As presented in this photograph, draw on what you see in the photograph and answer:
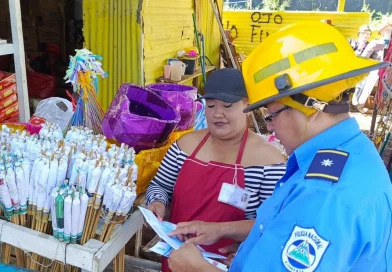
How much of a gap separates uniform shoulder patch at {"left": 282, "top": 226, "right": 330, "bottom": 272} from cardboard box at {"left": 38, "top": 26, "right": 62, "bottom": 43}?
7.09 m

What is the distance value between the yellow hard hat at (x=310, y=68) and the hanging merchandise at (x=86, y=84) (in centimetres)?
124

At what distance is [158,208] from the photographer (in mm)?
1840

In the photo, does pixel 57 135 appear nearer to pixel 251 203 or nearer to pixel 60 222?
pixel 60 222

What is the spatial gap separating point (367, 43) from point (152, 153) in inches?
324

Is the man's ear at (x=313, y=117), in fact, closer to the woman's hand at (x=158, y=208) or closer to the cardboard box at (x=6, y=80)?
the woman's hand at (x=158, y=208)

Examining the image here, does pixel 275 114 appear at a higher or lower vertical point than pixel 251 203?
higher

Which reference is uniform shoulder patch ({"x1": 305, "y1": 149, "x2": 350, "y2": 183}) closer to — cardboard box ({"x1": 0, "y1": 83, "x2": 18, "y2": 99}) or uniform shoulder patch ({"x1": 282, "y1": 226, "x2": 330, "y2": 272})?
uniform shoulder patch ({"x1": 282, "y1": 226, "x2": 330, "y2": 272})

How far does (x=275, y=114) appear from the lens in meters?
1.10

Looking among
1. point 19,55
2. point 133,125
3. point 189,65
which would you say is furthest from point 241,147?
point 189,65

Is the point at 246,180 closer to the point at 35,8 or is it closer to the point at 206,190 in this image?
the point at 206,190

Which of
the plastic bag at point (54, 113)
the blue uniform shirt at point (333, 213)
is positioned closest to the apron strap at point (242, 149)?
the blue uniform shirt at point (333, 213)

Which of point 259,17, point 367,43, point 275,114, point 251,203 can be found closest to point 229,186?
point 251,203

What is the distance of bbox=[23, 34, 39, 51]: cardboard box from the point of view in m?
6.80

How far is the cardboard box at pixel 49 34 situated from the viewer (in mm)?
6953
